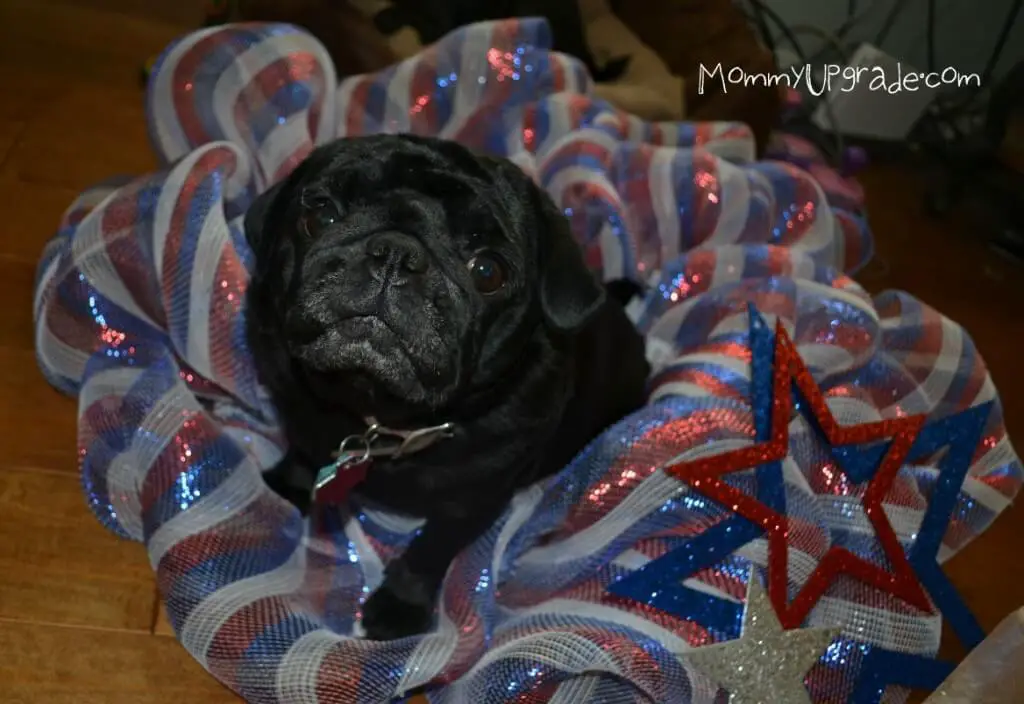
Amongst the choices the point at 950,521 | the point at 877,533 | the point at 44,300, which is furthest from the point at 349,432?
the point at 950,521

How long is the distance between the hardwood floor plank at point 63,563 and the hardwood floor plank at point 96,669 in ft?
0.07

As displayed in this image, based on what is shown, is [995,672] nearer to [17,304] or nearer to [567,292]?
[567,292]

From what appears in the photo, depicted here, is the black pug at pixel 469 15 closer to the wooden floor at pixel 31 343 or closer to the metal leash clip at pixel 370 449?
the wooden floor at pixel 31 343

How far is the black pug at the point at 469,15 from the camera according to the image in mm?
2312

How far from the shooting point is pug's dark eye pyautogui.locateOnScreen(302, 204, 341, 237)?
3.79 feet

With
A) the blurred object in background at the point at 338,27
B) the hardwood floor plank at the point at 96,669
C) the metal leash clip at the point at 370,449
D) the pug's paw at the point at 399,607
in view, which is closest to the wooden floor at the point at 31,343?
the hardwood floor plank at the point at 96,669

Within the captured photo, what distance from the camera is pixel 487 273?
1.16 m

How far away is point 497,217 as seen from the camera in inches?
45.9

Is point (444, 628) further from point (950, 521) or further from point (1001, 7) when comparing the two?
point (1001, 7)

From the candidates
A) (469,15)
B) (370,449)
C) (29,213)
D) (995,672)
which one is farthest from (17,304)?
(995,672)

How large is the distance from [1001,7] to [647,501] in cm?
228

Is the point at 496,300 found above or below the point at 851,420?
above

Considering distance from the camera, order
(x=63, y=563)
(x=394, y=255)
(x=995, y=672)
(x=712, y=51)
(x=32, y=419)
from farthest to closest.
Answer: (x=712, y=51)
(x=32, y=419)
(x=63, y=563)
(x=394, y=255)
(x=995, y=672)

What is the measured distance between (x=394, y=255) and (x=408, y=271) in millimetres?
24
